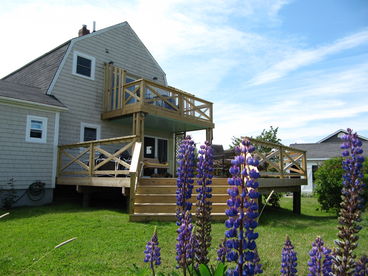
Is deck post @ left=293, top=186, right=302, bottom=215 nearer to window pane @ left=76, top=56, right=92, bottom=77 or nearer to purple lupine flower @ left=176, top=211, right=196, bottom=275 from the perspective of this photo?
purple lupine flower @ left=176, top=211, right=196, bottom=275

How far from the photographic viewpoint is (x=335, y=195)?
9852 mm

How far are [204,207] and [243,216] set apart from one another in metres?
0.63

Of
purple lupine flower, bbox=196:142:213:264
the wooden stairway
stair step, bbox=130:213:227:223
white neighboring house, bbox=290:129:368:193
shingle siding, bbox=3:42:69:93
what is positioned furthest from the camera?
white neighboring house, bbox=290:129:368:193

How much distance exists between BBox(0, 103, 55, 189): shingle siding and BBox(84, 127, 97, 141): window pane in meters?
1.73

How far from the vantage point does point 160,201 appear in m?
7.39

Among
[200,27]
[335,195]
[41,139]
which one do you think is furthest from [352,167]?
[41,139]

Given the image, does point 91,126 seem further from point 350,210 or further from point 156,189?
point 350,210

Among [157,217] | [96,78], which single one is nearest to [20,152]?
[96,78]

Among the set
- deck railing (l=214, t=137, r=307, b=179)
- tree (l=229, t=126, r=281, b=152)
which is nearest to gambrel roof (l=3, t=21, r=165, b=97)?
deck railing (l=214, t=137, r=307, b=179)

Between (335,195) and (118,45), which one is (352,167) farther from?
(118,45)

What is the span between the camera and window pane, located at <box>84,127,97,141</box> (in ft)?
39.2

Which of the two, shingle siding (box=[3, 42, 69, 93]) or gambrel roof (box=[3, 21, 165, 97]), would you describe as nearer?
gambrel roof (box=[3, 21, 165, 97])

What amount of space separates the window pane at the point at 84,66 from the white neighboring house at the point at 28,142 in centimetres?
202

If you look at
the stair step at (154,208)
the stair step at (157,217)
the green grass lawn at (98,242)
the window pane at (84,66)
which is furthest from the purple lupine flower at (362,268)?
the window pane at (84,66)
